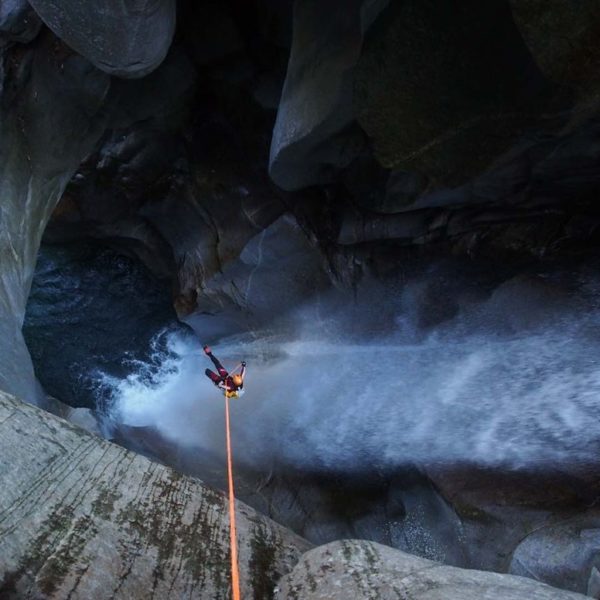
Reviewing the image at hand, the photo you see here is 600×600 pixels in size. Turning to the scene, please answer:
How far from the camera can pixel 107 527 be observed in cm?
313

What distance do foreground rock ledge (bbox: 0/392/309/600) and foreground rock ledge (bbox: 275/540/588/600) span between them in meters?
0.31

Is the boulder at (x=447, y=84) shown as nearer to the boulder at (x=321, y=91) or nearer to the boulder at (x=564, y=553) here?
the boulder at (x=321, y=91)

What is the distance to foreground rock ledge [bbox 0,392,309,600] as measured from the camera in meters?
2.78

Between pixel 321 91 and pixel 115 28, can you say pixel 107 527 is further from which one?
pixel 321 91

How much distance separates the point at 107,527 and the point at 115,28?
14.6 ft

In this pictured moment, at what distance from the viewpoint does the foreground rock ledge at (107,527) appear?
9.11 feet

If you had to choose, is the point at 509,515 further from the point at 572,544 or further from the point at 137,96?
the point at 137,96

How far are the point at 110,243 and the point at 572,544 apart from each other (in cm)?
921

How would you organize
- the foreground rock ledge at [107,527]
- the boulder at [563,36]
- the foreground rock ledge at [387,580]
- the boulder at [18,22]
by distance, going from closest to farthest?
1. the foreground rock ledge at [387,580]
2. the foreground rock ledge at [107,527]
3. the boulder at [563,36]
4. the boulder at [18,22]

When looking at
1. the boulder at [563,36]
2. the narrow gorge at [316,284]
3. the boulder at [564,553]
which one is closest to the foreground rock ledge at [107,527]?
the narrow gorge at [316,284]

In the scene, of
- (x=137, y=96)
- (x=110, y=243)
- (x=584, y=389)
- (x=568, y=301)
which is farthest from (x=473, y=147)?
(x=110, y=243)

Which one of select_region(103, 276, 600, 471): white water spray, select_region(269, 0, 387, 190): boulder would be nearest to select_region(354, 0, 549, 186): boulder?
select_region(269, 0, 387, 190): boulder

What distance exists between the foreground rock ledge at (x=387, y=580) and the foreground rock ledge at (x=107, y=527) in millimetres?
310

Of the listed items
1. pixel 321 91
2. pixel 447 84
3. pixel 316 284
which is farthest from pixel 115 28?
pixel 316 284
